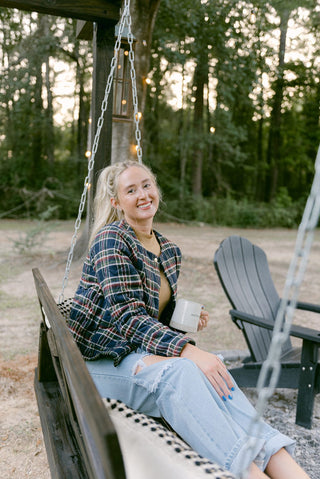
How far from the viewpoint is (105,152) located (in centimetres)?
354

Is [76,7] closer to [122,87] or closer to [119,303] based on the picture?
[122,87]

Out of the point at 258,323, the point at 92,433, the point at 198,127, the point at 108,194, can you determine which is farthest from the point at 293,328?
the point at 198,127

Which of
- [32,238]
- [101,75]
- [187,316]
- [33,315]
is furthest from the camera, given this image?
[32,238]

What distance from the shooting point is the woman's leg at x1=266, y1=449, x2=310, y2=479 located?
5.53 feet

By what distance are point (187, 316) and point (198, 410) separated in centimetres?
65

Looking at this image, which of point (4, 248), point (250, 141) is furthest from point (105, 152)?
point (250, 141)

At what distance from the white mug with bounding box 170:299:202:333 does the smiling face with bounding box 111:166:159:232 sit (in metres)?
0.44

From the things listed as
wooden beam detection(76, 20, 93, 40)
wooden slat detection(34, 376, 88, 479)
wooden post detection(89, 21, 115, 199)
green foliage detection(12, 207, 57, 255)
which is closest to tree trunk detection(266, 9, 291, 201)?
green foliage detection(12, 207, 57, 255)

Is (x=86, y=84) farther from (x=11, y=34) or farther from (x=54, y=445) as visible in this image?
(x=54, y=445)

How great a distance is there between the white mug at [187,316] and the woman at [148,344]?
0.12 meters

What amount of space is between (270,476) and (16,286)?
5530mm

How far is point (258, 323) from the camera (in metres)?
2.90

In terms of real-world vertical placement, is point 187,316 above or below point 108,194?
below

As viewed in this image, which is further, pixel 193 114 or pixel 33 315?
pixel 193 114
